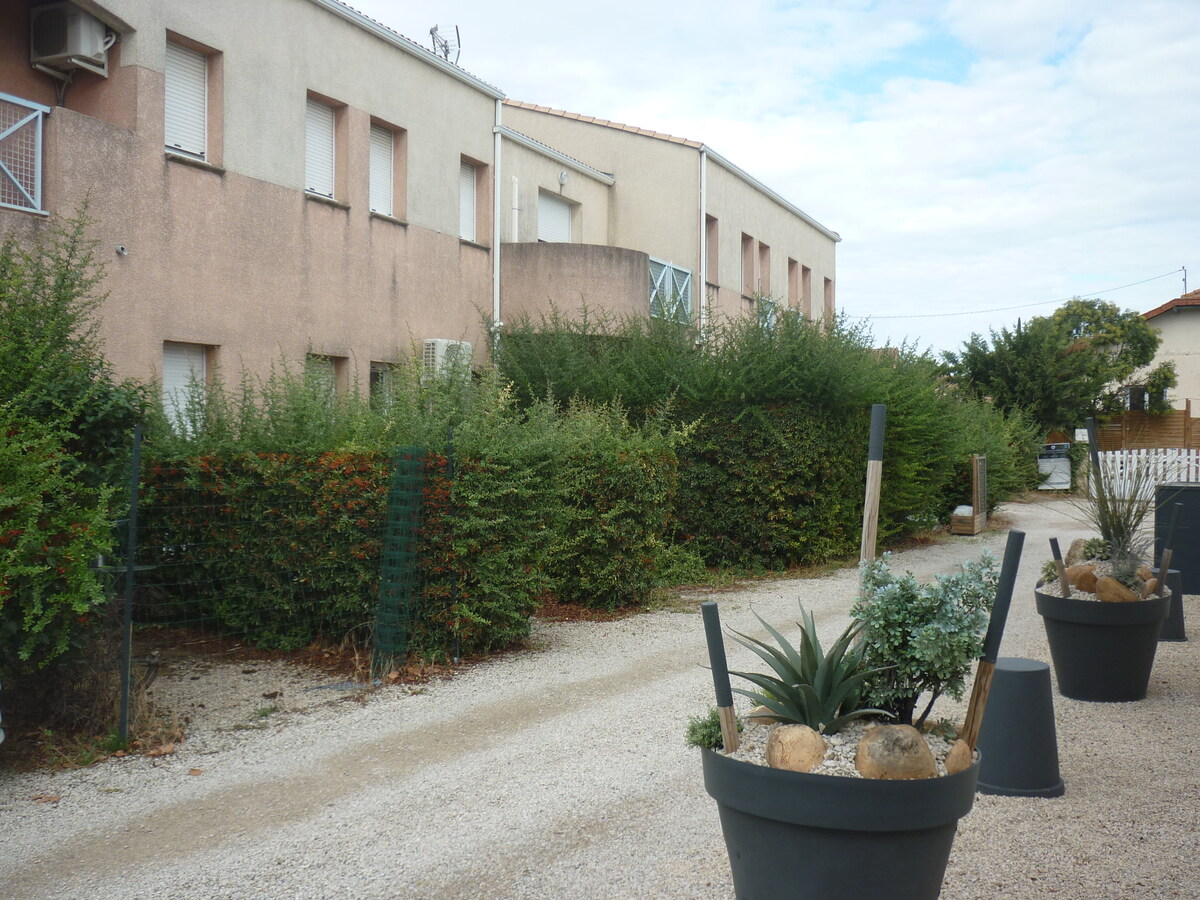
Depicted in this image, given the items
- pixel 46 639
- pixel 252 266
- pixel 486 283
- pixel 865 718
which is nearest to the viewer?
pixel 865 718

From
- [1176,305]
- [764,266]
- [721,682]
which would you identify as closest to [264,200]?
[721,682]

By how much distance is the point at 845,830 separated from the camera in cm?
285

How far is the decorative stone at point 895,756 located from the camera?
9.66ft

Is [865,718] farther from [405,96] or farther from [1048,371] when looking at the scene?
[1048,371]

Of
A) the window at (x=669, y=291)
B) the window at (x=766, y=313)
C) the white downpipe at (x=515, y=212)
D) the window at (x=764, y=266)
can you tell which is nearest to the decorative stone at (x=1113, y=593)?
the window at (x=766, y=313)

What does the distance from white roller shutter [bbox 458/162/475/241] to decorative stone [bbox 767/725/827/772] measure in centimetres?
1338

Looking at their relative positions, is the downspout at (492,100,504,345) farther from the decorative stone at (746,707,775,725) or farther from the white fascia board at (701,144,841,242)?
the decorative stone at (746,707,775,725)

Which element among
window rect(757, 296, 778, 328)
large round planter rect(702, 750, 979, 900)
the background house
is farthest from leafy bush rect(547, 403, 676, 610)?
the background house

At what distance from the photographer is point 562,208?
758 inches

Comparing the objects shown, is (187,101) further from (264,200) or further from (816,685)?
(816,685)

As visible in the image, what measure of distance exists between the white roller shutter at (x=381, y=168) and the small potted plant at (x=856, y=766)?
38.8ft

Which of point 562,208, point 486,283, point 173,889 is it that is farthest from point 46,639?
point 562,208

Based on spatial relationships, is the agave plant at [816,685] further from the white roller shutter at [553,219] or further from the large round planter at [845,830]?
the white roller shutter at [553,219]

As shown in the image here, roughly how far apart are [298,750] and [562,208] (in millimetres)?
14882
